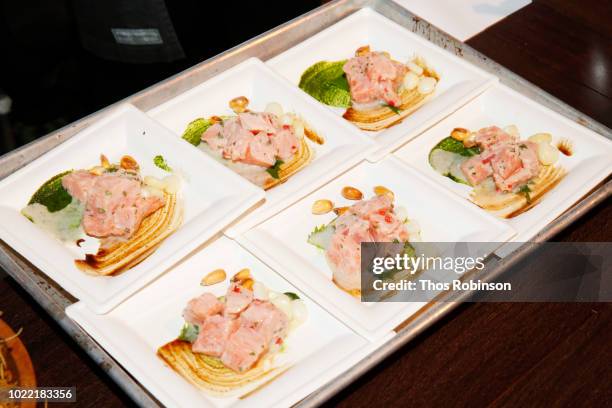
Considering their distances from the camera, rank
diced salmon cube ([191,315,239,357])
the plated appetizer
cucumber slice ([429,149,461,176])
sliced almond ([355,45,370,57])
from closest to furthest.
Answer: diced salmon cube ([191,315,239,357]) → cucumber slice ([429,149,461,176]) → the plated appetizer → sliced almond ([355,45,370,57])

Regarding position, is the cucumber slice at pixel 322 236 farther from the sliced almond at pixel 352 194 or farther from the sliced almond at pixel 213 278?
the sliced almond at pixel 213 278

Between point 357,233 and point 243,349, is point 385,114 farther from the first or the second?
point 243,349

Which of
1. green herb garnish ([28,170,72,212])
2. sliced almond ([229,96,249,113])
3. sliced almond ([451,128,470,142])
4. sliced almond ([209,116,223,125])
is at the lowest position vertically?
sliced almond ([451,128,470,142])

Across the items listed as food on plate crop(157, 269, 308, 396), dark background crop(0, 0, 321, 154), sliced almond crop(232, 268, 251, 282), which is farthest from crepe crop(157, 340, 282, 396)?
dark background crop(0, 0, 321, 154)

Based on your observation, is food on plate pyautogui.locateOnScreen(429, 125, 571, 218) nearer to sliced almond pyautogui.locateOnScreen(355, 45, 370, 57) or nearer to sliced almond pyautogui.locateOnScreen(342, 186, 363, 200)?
sliced almond pyautogui.locateOnScreen(342, 186, 363, 200)

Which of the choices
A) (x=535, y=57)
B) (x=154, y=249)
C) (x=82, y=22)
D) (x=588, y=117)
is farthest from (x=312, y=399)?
(x=82, y=22)

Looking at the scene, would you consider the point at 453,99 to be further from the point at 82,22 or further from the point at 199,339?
the point at 82,22
